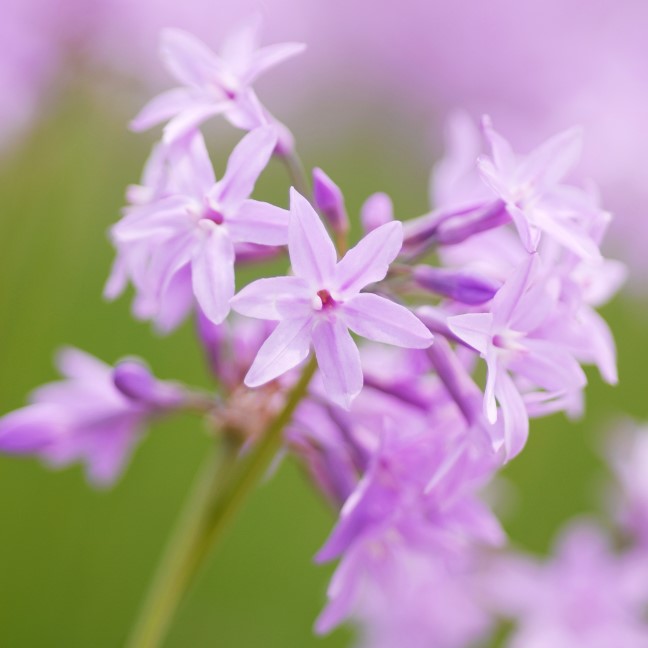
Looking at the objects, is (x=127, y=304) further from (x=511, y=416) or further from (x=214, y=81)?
(x=511, y=416)

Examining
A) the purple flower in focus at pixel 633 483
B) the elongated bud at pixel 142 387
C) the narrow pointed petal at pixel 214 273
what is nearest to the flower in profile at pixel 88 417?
the elongated bud at pixel 142 387

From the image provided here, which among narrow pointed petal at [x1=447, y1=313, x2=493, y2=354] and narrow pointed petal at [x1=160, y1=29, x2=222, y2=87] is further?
narrow pointed petal at [x1=160, y1=29, x2=222, y2=87]

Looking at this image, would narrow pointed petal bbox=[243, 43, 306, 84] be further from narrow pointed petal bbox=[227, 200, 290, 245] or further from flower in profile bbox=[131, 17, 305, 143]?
narrow pointed petal bbox=[227, 200, 290, 245]

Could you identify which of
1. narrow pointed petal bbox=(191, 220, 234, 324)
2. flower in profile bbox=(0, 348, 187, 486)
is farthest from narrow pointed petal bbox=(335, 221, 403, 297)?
flower in profile bbox=(0, 348, 187, 486)

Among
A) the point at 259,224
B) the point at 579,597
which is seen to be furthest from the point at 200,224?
the point at 579,597

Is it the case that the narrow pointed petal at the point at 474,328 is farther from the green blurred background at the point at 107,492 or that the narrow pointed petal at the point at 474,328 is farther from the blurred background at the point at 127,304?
the green blurred background at the point at 107,492
